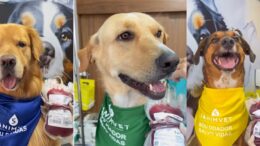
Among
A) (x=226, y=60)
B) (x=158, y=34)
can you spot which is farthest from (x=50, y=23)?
(x=226, y=60)

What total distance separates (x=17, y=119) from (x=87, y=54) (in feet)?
1.31

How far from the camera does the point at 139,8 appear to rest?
1.64 metres

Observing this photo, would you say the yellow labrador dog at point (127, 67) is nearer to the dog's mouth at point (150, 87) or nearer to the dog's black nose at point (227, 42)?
the dog's mouth at point (150, 87)

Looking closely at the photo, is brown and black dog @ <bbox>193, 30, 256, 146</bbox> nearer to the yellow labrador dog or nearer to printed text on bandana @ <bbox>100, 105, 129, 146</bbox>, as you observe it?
the yellow labrador dog

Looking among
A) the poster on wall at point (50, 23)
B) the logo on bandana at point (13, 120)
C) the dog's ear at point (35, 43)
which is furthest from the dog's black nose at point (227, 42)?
the logo on bandana at point (13, 120)

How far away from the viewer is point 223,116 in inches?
63.1

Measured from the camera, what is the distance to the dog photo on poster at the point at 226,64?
159cm

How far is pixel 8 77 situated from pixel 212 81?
84cm

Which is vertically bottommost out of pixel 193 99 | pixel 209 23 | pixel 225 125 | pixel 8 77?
pixel 225 125

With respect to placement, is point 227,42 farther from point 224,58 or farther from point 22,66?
point 22,66

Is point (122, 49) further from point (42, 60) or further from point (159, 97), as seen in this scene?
point (42, 60)

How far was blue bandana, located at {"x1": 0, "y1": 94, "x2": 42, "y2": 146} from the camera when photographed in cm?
163

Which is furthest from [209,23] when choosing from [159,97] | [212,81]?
[159,97]

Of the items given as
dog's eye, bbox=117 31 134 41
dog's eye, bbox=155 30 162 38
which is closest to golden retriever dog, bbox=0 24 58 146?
dog's eye, bbox=117 31 134 41
